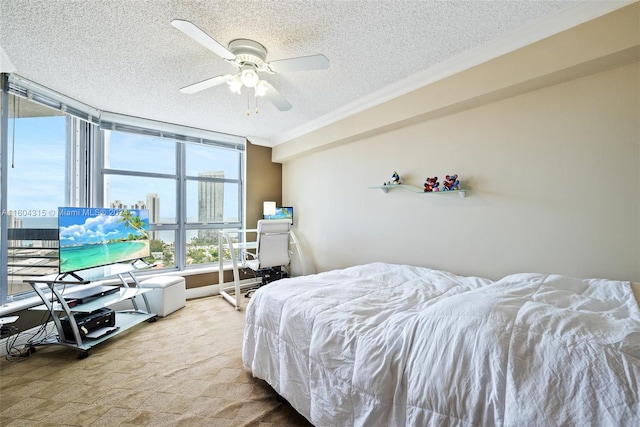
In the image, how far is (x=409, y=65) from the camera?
2359mm

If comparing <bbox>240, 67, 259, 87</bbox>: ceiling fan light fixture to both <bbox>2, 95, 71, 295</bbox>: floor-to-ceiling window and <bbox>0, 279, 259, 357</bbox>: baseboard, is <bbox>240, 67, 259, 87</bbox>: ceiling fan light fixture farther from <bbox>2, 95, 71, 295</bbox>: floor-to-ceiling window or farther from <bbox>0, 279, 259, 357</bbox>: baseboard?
<bbox>0, 279, 259, 357</bbox>: baseboard

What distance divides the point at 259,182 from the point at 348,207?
176cm

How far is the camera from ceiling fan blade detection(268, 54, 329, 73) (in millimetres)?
1815

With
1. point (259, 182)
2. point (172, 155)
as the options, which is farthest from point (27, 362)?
point (259, 182)

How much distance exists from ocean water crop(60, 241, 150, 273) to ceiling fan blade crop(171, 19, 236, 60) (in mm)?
2164

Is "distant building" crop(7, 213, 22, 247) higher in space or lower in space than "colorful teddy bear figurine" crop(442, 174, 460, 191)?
lower

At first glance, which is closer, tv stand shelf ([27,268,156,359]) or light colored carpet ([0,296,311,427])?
light colored carpet ([0,296,311,427])

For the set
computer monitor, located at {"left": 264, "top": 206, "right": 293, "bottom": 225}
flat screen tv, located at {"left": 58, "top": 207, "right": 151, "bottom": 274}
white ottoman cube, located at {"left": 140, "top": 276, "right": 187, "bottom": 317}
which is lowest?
white ottoman cube, located at {"left": 140, "top": 276, "right": 187, "bottom": 317}

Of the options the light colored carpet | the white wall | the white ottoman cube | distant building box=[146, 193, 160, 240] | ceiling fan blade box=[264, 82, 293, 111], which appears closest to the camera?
the light colored carpet

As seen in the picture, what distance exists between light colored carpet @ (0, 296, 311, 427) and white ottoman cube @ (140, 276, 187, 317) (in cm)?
50

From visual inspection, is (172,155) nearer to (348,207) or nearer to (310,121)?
(310,121)

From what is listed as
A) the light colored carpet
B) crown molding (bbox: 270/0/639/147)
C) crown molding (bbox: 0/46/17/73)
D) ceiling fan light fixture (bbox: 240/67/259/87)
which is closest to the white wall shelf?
crown molding (bbox: 270/0/639/147)

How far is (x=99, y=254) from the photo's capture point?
8.96 ft

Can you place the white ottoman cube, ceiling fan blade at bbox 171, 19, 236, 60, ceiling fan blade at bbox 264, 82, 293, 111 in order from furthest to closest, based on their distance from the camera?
the white ottoman cube → ceiling fan blade at bbox 264, 82, 293, 111 → ceiling fan blade at bbox 171, 19, 236, 60
